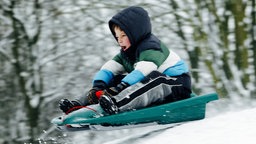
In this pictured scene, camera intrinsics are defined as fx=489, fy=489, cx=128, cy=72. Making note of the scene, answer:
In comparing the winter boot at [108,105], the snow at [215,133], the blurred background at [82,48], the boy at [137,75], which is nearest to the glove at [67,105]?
the boy at [137,75]

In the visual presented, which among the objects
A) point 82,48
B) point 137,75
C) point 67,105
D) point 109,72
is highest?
point 137,75

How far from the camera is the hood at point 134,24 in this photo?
4.05m

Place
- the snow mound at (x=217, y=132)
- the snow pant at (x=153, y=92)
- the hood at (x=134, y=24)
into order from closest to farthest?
the snow mound at (x=217, y=132)
the snow pant at (x=153, y=92)
the hood at (x=134, y=24)

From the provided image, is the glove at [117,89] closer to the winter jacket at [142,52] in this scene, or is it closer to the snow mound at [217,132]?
the winter jacket at [142,52]

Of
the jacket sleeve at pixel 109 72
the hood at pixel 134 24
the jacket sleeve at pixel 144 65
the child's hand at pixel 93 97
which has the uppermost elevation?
the hood at pixel 134 24

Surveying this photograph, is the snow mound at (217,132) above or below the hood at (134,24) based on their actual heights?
below

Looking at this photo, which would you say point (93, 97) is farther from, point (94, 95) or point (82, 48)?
point (82, 48)

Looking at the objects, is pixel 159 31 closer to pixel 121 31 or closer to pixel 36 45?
pixel 36 45

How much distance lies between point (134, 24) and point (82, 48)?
656 cm

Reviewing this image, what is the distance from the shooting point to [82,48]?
1055cm

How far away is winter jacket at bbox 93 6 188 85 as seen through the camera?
3863 mm

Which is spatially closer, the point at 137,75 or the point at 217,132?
the point at 217,132

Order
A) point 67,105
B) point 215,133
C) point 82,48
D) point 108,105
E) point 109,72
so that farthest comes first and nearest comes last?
point 82,48
point 109,72
point 67,105
point 108,105
point 215,133

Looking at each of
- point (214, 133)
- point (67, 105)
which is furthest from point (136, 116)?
point (214, 133)
